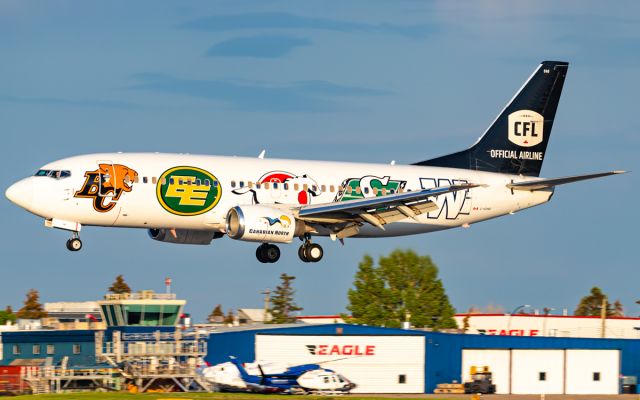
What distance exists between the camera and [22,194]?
54.6m

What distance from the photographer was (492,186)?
216ft

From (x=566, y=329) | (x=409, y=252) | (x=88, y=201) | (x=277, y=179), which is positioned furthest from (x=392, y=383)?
(x=409, y=252)

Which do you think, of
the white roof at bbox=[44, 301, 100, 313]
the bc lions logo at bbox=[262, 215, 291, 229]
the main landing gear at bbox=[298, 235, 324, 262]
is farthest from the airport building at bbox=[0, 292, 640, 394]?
the white roof at bbox=[44, 301, 100, 313]

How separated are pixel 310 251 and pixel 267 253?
2.35 meters

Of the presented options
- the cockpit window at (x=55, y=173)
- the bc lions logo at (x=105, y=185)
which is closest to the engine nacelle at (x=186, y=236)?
the bc lions logo at (x=105, y=185)

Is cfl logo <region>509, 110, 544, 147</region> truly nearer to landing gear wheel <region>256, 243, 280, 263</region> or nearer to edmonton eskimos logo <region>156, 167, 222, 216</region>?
landing gear wheel <region>256, 243, 280, 263</region>

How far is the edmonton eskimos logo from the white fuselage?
0.05 m

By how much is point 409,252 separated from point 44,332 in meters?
58.7

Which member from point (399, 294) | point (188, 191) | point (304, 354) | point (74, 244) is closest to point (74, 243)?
point (74, 244)

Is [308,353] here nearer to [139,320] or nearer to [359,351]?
[359,351]

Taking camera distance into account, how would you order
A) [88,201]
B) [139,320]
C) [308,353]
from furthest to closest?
[139,320] → [308,353] → [88,201]

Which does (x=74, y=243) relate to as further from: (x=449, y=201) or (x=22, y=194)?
(x=449, y=201)

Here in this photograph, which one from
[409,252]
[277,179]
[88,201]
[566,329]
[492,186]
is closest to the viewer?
[88,201]

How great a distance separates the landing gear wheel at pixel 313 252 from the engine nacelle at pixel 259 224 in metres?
3.83
